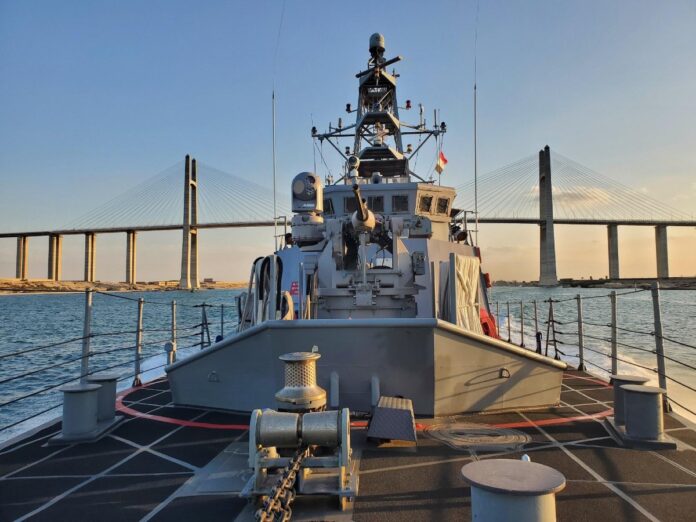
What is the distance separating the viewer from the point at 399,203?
9.14 meters

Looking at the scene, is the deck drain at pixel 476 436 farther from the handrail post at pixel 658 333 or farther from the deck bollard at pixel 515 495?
the deck bollard at pixel 515 495

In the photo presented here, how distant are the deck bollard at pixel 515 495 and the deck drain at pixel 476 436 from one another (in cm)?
243

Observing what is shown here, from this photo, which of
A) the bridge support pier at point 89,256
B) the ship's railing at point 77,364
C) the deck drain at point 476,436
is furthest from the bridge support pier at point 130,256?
the deck drain at point 476,436

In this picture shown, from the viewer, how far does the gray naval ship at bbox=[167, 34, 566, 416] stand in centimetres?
528

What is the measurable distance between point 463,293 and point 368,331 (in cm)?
231

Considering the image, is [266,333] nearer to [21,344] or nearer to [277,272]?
[277,272]

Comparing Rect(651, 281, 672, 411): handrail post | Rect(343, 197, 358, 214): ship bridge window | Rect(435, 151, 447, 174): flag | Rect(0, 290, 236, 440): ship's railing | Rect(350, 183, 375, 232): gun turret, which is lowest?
Rect(0, 290, 236, 440): ship's railing

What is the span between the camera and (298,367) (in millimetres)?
3916

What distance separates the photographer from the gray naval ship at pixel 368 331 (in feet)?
17.3

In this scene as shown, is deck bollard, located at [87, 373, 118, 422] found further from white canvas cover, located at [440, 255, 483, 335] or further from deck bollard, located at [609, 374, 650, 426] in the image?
deck bollard, located at [609, 374, 650, 426]

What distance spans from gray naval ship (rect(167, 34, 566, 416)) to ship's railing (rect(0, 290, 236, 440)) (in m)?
1.35

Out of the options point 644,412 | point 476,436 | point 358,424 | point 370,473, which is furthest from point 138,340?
point 644,412

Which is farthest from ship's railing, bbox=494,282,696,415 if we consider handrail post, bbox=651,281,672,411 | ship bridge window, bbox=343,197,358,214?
ship bridge window, bbox=343,197,358,214

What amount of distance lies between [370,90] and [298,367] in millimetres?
12090
